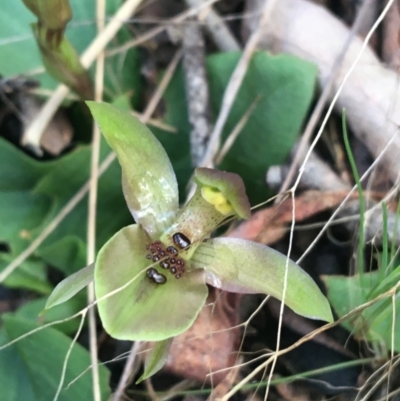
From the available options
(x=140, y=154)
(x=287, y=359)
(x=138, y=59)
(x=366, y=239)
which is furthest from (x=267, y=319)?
(x=138, y=59)

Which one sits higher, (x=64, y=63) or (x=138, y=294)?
(x=64, y=63)

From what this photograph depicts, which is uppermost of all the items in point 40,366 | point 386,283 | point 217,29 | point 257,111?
point 217,29

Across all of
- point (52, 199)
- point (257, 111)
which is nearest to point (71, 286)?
point (52, 199)

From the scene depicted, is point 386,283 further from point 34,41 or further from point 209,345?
point 34,41

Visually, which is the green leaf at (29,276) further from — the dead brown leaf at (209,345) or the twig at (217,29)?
the twig at (217,29)

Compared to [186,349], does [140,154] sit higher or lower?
higher

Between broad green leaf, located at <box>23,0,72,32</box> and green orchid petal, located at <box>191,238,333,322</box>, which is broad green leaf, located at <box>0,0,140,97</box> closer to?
broad green leaf, located at <box>23,0,72,32</box>

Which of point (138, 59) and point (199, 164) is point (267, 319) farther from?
point (138, 59)
